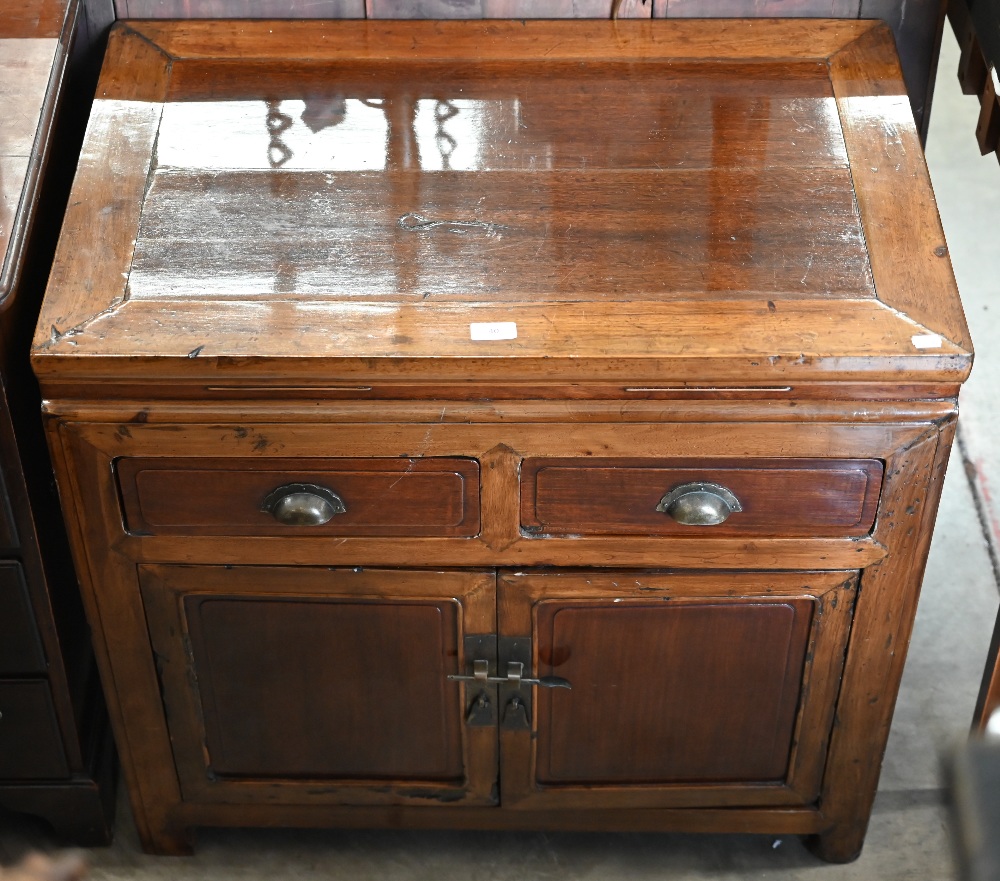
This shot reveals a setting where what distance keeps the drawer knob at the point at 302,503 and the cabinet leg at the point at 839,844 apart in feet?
2.71

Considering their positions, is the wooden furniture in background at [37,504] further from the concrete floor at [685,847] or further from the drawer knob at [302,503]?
the drawer knob at [302,503]

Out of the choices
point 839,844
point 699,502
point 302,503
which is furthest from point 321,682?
point 839,844

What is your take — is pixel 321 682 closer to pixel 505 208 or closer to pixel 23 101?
pixel 505 208

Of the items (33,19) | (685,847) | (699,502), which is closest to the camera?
(699,502)

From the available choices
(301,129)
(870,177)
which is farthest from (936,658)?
(301,129)

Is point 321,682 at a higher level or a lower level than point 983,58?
lower

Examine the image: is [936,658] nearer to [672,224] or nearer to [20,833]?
[672,224]

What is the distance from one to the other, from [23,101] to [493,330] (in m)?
0.62

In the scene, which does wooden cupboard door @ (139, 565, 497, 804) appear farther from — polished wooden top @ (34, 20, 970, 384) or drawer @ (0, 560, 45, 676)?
polished wooden top @ (34, 20, 970, 384)

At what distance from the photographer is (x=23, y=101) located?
149 centimetres

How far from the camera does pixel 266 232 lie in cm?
142

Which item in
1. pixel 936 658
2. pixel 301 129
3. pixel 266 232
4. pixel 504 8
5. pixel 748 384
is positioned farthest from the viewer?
pixel 936 658

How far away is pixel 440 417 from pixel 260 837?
2.68 feet

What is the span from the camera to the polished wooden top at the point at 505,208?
1.30 metres
